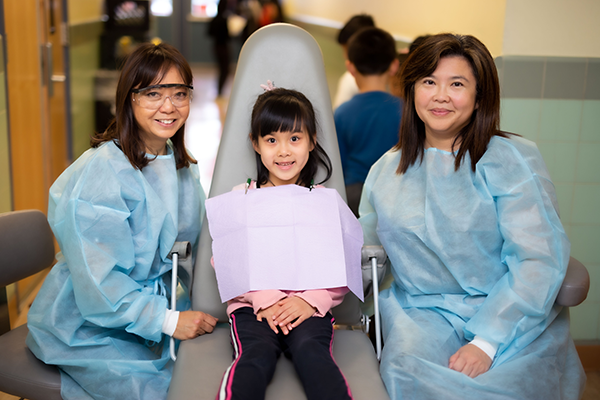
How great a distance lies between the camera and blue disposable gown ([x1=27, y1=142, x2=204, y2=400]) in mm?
1489

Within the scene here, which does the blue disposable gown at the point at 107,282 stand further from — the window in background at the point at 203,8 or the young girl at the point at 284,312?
the window in background at the point at 203,8

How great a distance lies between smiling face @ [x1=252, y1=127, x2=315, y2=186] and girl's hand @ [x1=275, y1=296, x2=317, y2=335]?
1.27 ft

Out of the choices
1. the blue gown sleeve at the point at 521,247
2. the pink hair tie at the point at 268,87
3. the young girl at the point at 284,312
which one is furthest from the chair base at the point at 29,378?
the blue gown sleeve at the point at 521,247

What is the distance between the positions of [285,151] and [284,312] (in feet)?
1.57

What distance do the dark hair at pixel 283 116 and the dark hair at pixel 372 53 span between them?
1.20 m

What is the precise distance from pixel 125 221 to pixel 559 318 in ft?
4.12

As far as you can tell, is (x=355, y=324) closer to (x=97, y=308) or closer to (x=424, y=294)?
(x=424, y=294)

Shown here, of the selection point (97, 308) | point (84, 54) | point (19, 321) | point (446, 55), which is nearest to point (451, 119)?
point (446, 55)

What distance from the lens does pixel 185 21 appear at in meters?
11.6

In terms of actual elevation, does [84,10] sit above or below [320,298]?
above

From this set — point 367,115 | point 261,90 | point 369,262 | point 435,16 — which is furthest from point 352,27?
point 369,262

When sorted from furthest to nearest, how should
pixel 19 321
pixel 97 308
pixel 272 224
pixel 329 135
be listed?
pixel 19 321 < pixel 329 135 < pixel 272 224 < pixel 97 308

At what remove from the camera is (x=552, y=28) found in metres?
2.21

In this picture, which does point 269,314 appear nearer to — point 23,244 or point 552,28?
point 23,244
